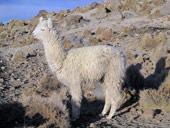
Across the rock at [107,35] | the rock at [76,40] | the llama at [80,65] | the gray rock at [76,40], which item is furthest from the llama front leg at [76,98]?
the rock at [107,35]

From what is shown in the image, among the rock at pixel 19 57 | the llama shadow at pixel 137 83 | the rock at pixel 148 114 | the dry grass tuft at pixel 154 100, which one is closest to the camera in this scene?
the rock at pixel 148 114

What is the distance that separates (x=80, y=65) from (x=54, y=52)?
79 cm

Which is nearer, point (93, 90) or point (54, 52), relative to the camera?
point (54, 52)

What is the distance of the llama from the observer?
528 cm

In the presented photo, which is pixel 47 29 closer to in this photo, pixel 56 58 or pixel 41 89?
pixel 56 58

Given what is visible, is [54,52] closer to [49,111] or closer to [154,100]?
[49,111]

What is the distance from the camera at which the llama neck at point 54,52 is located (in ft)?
17.8

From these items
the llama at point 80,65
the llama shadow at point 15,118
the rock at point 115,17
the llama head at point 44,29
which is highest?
the rock at point 115,17

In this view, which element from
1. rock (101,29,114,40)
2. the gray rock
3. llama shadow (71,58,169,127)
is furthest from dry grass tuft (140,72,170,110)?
rock (101,29,114,40)

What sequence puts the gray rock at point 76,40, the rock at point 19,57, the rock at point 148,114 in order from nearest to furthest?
the rock at point 148,114, the rock at point 19,57, the gray rock at point 76,40

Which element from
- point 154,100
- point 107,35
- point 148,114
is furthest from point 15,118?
point 107,35

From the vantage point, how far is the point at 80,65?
5.30m

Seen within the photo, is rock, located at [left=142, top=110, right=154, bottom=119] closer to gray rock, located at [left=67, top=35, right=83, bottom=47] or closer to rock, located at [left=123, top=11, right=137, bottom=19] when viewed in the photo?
gray rock, located at [left=67, top=35, right=83, bottom=47]

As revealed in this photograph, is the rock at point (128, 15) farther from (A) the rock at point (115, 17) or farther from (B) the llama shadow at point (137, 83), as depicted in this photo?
(B) the llama shadow at point (137, 83)
